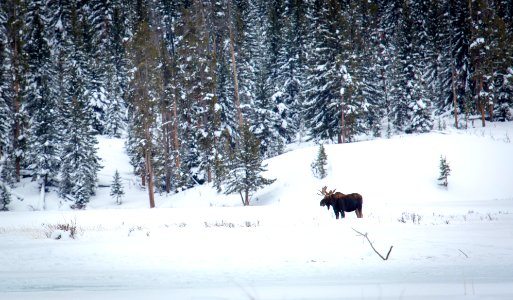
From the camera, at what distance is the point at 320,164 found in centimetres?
2511

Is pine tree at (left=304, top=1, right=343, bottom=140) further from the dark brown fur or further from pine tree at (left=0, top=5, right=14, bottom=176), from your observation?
pine tree at (left=0, top=5, right=14, bottom=176)

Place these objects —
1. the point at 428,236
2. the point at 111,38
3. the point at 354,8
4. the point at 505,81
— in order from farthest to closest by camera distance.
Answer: the point at 111,38, the point at 354,8, the point at 505,81, the point at 428,236

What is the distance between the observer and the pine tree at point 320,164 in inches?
989

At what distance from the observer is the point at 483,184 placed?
2314 cm

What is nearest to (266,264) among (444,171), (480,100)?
(444,171)

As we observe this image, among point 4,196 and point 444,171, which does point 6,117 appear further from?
point 444,171

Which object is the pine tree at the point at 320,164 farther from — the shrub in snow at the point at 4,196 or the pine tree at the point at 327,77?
the shrub in snow at the point at 4,196

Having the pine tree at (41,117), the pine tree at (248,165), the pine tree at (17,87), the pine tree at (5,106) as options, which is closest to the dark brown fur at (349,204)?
the pine tree at (248,165)

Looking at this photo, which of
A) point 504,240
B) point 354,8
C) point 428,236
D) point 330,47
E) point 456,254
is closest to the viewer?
point 456,254

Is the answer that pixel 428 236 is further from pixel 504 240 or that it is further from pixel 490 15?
pixel 490 15

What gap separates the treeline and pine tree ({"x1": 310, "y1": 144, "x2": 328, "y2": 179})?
4503 millimetres

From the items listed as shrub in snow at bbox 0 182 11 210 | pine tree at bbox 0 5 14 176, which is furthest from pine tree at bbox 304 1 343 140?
pine tree at bbox 0 5 14 176

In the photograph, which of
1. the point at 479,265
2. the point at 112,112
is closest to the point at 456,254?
the point at 479,265

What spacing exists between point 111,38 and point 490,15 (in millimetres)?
54244
